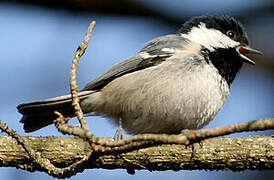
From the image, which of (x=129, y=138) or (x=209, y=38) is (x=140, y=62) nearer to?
(x=209, y=38)

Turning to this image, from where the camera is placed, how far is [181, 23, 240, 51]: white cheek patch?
3.72 m

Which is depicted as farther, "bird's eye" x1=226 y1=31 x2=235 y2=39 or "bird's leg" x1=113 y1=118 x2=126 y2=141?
"bird's eye" x1=226 y1=31 x2=235 y2=39

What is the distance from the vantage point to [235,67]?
146 inches

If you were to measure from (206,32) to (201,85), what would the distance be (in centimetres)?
74

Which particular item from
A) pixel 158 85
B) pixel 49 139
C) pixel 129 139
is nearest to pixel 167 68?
pixel 158 85

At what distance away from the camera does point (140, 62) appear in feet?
12.1

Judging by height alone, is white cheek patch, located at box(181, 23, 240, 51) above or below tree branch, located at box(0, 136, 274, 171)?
above

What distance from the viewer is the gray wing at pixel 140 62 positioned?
366 centimetres

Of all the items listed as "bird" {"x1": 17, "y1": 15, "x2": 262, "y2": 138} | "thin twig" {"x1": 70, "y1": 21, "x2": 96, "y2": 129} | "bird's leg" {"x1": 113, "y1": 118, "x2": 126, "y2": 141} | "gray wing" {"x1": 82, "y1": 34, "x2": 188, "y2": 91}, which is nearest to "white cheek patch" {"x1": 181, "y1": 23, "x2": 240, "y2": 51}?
"bird" {"x1": 17, "y1": 15, "x2": 262, "y2": 138}

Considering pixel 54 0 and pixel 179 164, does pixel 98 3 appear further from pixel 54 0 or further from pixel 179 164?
pixel 179 164

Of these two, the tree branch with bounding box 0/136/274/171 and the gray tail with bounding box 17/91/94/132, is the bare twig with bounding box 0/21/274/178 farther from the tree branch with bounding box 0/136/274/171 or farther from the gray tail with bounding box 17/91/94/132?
the gray tail with bounding box 17/91/94/132

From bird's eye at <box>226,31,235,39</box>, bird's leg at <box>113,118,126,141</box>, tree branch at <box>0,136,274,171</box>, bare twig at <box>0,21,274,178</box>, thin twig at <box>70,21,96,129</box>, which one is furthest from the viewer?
bird's eye at <box>226,31,235,39</box>

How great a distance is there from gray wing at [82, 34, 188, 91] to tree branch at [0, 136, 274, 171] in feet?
2.84

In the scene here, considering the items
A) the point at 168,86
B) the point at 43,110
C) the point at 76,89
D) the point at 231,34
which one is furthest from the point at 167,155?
the point at 231,34
